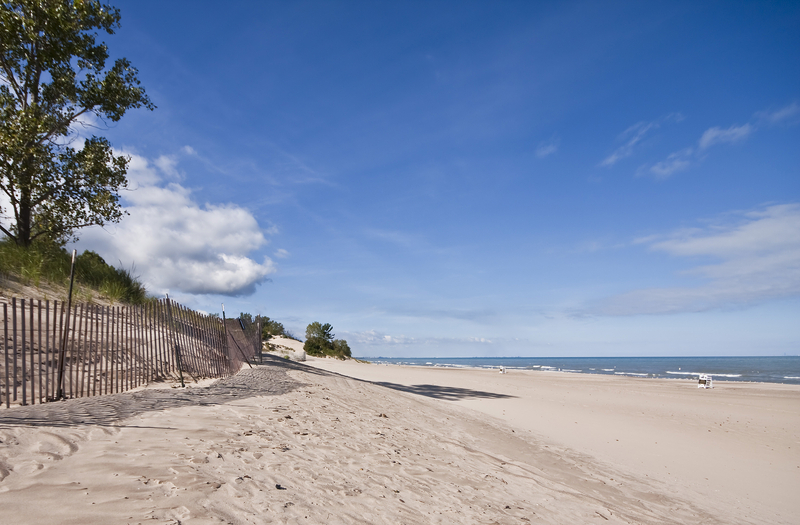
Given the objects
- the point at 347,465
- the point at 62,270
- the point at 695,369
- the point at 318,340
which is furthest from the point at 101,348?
the point at 695,369

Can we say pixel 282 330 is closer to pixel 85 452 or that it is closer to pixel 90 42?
pixel 90 42

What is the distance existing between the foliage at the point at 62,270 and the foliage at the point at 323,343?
29.9 metres

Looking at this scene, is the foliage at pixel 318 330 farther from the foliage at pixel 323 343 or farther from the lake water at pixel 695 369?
the lake water at pixel 695 369

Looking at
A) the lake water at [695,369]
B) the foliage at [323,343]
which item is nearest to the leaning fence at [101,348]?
the foliage at [323,343]

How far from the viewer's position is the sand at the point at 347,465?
360 cm

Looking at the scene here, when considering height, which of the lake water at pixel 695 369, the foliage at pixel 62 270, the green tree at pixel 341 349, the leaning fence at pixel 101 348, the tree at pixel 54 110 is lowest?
the lake water at pixel 695 369

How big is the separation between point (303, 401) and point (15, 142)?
475 inches

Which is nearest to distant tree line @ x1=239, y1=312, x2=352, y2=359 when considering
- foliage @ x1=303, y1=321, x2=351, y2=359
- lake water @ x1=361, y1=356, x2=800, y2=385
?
foliage @ x1=303, y1=321, x2=351, y2=359

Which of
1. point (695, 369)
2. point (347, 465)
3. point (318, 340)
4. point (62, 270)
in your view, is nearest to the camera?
point (347, 465)

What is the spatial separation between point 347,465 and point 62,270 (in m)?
13.1

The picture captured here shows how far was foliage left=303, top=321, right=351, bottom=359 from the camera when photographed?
45.2m

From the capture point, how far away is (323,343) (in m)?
47.3

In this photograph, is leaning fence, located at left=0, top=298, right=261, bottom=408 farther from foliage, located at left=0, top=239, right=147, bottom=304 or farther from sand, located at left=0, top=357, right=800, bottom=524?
foliage, located at left=0, top=239, right=147, bottom=304

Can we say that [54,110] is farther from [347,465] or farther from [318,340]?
[318,340]
